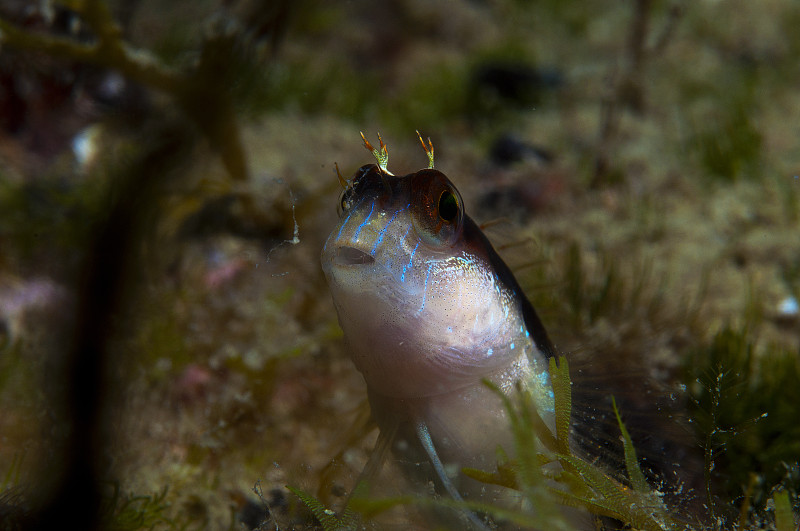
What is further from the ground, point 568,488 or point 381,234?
point 381,234

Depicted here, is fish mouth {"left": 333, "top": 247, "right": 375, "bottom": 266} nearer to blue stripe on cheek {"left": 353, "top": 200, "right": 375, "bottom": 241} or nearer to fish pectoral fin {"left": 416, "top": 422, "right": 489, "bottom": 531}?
blue stripe on cheek {"left": 353, "top": 200, "right": 375, "bottom": 241}

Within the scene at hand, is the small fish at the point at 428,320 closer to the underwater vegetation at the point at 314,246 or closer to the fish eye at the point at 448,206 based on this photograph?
the fish eye at the point at 448,206

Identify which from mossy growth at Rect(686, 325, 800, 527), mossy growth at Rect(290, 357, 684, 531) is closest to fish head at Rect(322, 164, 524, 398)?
mossy growth at Rect(290, 357, 684, 531)

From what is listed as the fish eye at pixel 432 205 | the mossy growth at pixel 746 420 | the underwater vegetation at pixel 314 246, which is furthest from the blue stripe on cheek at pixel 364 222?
the mossy growth at pixel 746 420

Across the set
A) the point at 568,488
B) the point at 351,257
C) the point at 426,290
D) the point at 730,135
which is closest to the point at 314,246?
the point at 351,257

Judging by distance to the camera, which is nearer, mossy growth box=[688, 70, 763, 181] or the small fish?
the small fish

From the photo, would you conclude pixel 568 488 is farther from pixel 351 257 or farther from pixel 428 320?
pixel 351 257

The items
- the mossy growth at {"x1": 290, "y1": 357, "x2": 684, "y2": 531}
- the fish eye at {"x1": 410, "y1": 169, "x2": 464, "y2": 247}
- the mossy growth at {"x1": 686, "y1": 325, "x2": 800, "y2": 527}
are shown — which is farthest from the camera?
the mossy growth at {"x1": 686, "y1": 325, "x2": 800, "y2": 527}
